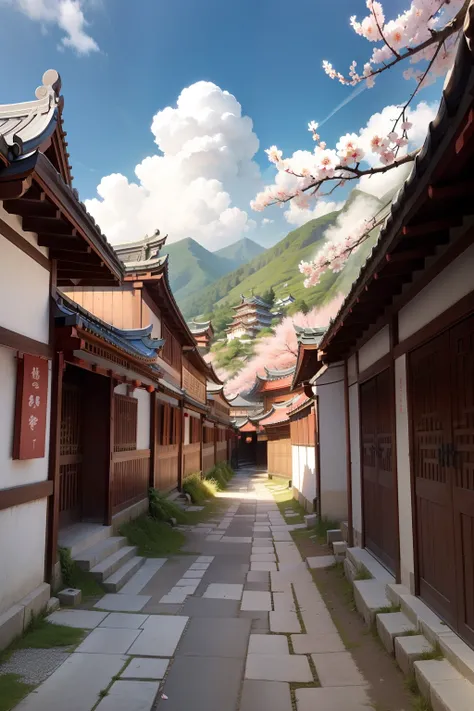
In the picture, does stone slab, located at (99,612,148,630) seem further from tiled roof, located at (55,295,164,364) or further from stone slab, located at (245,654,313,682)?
tiled roof, located at (55,295,164,364)

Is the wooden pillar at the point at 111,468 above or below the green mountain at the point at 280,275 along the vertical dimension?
below

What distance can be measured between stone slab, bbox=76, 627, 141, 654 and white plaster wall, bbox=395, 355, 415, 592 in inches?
112

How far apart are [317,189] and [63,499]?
5925 millimetres

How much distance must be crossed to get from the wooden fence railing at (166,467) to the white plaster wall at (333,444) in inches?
163

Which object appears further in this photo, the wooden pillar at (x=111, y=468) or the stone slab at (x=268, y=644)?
the wooden pillar at (x=111, y=468)

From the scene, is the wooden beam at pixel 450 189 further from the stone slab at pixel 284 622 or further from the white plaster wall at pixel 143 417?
the white plaster wall at pixel 143 417

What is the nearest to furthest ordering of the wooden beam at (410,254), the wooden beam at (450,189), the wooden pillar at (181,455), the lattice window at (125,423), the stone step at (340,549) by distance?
the wooden beam at (450,189) → the wooden beam at (410,254) → the stone step at (340,549) → the lattice window at (125,423) → the wooden pillar at (181,455)

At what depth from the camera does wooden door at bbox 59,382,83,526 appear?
8.18 meters

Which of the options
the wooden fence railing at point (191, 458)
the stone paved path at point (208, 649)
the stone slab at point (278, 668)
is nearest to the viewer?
the stone paved path at point (208, 649)

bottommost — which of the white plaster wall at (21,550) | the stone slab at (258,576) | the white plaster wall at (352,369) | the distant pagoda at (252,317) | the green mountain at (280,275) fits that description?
the stone slab at (258,576)

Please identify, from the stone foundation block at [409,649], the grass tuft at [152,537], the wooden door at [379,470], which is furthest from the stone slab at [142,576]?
the stone foundation block at [409,649]

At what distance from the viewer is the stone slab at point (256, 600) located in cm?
674

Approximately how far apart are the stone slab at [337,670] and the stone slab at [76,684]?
1.74m

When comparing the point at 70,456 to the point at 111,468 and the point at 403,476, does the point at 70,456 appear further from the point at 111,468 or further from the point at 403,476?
the point at 403,476
